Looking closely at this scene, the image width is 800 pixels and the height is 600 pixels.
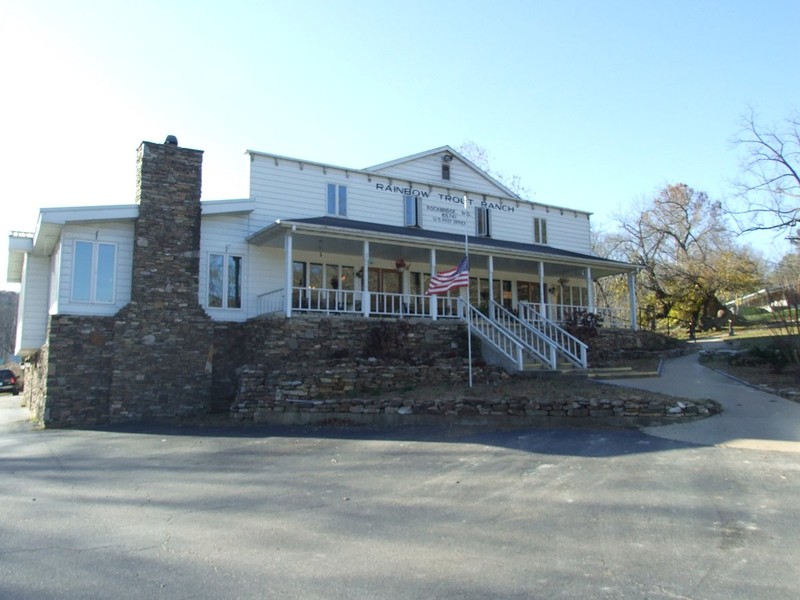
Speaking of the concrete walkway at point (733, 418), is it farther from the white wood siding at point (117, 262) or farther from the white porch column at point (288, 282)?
the white wood siding at point (117, 262)

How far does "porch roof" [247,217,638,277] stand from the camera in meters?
17.1

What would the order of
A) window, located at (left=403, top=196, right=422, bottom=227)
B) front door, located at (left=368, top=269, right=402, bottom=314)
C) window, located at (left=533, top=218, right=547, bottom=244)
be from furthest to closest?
window, located at (left=533, top=218, right=547, bottom=244), window, located at (left=403, top=196, right=422, bottom=227), front door, located at (left=368, top=269, right=402, bottom=314)

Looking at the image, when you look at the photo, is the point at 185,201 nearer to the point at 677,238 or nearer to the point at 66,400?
the point at 66,400

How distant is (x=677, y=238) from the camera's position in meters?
38.0

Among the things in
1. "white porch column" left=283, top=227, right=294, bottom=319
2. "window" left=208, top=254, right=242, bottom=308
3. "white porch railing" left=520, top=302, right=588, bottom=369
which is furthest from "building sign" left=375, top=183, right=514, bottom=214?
"window" left=208, top=254, right=242, bottom=308

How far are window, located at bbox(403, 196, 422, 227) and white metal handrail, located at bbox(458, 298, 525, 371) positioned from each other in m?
4.32

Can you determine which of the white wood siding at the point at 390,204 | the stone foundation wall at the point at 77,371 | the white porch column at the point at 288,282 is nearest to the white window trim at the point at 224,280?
the white wood siding at the point at 390,204

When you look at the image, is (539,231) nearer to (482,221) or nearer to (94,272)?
(482,221)

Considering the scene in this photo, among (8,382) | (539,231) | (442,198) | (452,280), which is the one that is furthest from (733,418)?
(8,382)

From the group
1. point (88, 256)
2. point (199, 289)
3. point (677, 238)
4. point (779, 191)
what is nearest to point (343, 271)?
point (199, 289)

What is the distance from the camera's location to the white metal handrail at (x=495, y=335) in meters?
16.4

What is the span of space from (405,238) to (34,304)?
11522mm

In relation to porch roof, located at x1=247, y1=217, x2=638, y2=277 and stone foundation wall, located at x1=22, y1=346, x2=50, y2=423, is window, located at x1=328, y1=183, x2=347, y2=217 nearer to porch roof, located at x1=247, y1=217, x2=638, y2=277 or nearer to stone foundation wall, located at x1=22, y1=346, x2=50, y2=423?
porch roof, located at x1=247, y1=217, x2=638, y2=277

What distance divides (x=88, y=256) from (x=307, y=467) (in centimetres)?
1019
